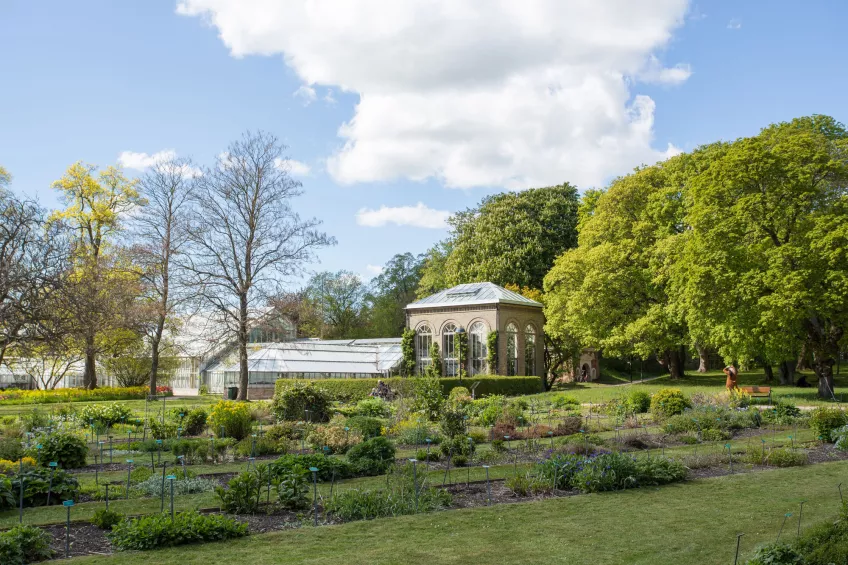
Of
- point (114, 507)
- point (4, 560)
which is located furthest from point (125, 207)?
point (4, 560)

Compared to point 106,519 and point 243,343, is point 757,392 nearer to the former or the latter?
point 243,343

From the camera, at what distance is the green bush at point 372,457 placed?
11.4 metres

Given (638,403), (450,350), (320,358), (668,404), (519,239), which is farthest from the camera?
(519,239)

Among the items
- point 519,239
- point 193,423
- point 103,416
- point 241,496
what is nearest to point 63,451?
point 193,423

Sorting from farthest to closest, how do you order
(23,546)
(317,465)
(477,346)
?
(477,346)
(317,465)
(23,546)

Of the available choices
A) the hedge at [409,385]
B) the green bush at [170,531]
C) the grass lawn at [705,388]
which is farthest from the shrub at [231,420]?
the grass lawn at [705,388]

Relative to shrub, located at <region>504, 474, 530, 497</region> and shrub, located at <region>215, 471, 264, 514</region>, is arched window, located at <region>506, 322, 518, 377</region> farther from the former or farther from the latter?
shrub, located at <region>215, 471, 264, 514</region>

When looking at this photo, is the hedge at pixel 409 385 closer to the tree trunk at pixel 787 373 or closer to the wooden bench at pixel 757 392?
the wooden bench at pixel 757 392

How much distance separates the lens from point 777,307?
2281cm

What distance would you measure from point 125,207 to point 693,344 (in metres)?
28.8

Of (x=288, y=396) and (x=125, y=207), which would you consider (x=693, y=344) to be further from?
(x=125, y=207)

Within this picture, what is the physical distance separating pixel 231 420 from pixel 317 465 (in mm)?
5681

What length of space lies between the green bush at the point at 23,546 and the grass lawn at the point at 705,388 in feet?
70.0

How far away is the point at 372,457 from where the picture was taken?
38.1ft
